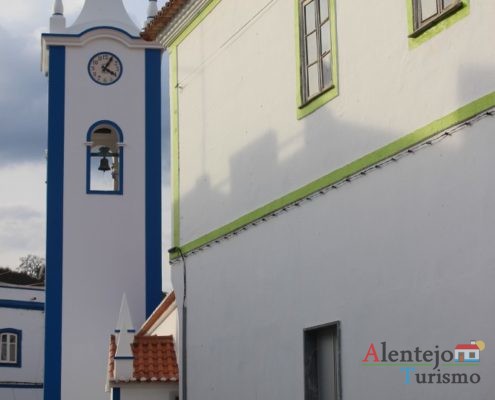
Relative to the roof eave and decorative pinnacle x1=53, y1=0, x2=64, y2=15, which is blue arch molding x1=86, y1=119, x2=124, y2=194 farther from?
the roof eave

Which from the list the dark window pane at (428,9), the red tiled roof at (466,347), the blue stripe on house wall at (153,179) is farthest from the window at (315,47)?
the blue stripe on house wall at (153,179)

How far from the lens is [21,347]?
36.1m

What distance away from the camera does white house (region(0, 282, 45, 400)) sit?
35812 mm

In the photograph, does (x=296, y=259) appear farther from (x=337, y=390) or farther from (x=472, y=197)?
(x=472, y=197)

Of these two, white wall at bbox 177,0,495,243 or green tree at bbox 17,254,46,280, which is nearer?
white wall at bbox 177,0,495,243

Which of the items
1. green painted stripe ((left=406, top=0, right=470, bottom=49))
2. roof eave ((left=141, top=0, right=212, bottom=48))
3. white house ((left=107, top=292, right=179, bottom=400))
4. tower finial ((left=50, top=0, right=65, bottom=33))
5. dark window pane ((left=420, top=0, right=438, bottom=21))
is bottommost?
white house ((left=107, top=292, right=179, bottom=400))

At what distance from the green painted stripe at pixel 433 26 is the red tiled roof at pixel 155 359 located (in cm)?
873

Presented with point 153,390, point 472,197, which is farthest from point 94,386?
point 472,197

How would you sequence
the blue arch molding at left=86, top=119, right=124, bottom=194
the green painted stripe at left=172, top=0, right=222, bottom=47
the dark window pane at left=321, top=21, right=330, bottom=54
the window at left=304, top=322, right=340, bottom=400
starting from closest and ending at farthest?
the window at left=304, top=322, right=340, bottom=400, the dark window pane at left=321, top=21, right=330, bottom=54, the green painted stripe at left=172, top=0, right=222, bottom=47, the blue arch molding at left=86, top=119, right=124, bottom=194

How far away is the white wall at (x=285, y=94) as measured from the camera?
9.39 metres

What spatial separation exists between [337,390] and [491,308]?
2.60 metres

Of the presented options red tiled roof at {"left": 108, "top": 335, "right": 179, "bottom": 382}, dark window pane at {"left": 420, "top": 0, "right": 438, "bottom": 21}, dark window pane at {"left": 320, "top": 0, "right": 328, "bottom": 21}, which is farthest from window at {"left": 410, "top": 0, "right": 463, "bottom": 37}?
red tiled roof at {"left": 108, "top": 335, "right": 179, "bottom": 382}

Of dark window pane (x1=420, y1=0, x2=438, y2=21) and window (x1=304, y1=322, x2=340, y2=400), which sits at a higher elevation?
dark window pane (x1=420, y1=0, x2=438, y2=21)

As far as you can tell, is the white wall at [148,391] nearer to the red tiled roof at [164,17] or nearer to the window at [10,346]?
the red tiled roof at [164,17]
